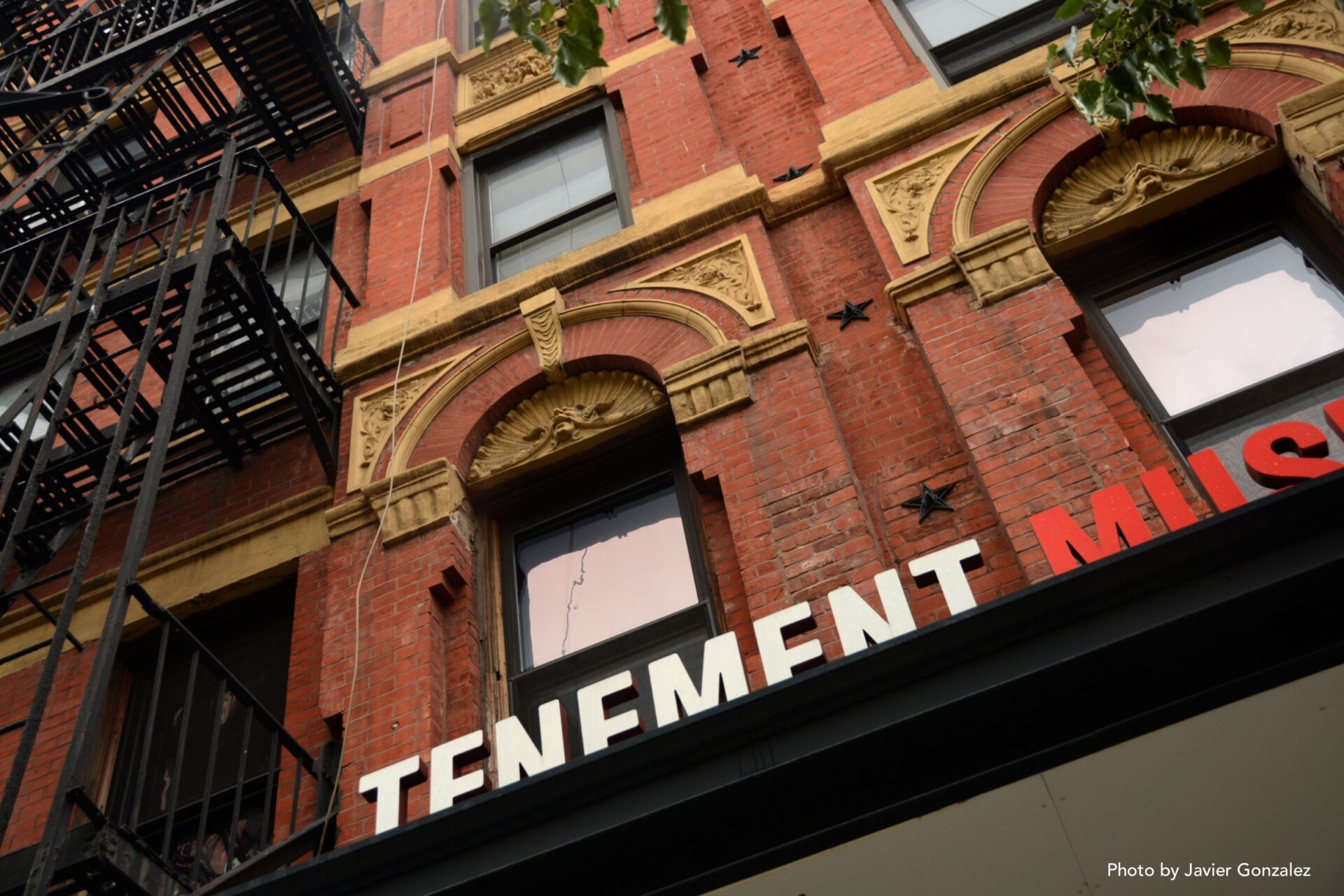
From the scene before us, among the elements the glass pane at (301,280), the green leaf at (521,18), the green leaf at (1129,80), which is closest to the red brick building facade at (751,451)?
the glass pane at (301,280)

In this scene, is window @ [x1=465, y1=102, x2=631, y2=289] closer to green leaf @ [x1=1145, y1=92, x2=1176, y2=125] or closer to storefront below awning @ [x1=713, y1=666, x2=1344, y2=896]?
green leaf @ [x1=1145, y1=92, x2=1176, y2=125]

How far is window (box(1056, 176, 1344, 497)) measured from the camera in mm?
6973

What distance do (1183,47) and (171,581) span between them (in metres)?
8.06

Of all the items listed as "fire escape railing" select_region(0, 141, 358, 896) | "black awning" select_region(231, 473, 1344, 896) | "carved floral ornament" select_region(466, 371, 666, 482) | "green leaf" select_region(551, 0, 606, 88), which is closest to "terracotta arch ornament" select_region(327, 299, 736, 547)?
"carved floral ornament" select_region(466, 371, 666, 482)

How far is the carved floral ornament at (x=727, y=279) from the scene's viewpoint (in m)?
8.62

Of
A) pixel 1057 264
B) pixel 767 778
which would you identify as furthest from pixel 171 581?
pixel 1057 264

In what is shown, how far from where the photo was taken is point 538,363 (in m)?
9.25

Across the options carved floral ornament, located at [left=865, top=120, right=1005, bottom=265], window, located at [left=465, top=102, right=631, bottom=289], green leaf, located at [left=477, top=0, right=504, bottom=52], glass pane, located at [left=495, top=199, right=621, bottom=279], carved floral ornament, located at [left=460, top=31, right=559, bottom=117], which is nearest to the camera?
green leaf, located at [left=477, top=0, right=504, bottom=52]

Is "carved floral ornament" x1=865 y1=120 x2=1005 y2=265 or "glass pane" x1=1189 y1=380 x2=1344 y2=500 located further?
"carved floral ornament" x1=865 y1=120 x2=1005 y2=265

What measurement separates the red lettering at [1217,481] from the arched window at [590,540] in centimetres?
298

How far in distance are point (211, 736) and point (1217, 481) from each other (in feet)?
22.9

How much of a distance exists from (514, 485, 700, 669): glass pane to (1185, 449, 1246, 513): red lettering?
10.5 ft

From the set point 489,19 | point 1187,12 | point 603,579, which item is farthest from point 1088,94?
point 603,579

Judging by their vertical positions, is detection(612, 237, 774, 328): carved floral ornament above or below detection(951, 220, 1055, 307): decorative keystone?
above
